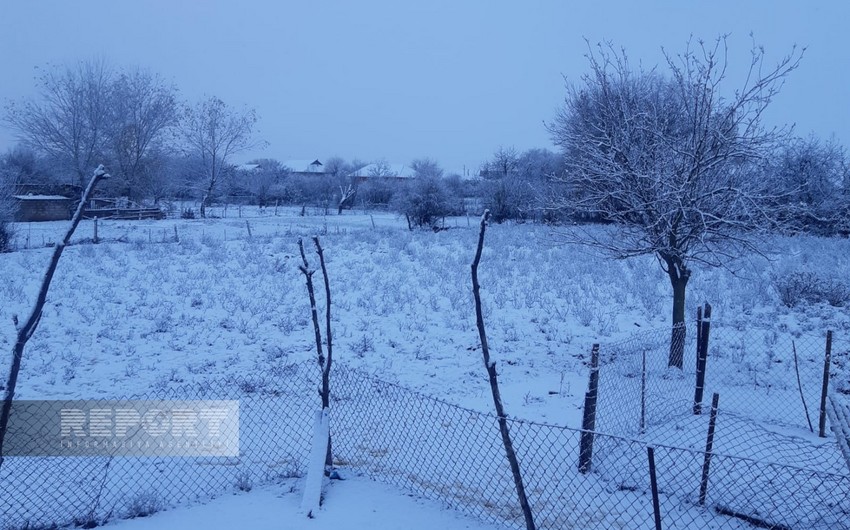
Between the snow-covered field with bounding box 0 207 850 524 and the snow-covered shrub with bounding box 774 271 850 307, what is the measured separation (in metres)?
0.34

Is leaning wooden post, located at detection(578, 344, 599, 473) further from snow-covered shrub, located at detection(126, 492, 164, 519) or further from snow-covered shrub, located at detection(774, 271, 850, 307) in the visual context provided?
snow-covered shrub, located at detection(774, 271, 850, 307)

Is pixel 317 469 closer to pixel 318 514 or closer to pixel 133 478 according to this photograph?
pixel 318 514

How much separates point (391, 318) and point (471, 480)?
20.9 feet

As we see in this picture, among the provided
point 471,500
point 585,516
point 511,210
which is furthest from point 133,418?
point 511,210

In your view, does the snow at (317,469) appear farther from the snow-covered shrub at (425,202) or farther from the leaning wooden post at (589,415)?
the snow-covered shrub at (425,202)

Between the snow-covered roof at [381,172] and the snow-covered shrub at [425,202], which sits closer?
the snow-covered shrub at [425,202]

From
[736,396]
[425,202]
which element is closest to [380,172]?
[425,202]

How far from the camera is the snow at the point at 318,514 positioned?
12.4 feet

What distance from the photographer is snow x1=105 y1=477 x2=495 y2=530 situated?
377 cm

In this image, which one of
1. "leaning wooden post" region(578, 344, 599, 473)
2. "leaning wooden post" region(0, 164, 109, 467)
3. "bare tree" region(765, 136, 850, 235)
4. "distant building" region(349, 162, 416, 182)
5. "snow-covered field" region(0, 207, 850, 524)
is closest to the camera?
"leaning wooden post" region(0, 164, 109, 467)

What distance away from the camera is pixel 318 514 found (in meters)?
3.90

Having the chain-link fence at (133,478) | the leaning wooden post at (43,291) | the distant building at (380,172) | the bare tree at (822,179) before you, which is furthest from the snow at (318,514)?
the distant building at (380,172)

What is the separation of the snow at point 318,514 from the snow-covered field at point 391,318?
252 centimetres

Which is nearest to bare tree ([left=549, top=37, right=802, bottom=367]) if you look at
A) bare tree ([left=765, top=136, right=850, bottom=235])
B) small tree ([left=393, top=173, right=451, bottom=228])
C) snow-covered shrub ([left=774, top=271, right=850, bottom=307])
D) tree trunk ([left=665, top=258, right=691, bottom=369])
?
tree trunk ([left=665, top=258, right=691, bottom=369])
